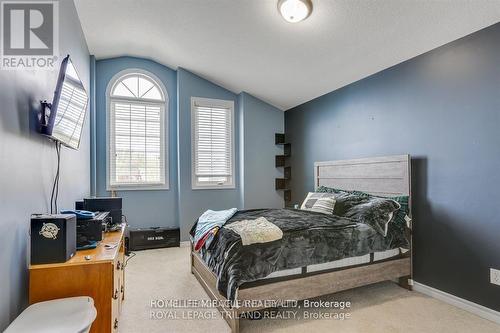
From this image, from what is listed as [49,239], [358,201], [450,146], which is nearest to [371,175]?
[358,201]

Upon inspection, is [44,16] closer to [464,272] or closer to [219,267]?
[219,267]

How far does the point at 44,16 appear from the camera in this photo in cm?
210

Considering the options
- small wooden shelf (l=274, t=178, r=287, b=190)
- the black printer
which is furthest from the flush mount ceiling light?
small wooden shelf (l=274, t=178, r=287, b=190)

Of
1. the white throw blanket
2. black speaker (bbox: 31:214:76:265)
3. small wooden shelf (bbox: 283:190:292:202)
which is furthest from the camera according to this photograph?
small wooden shelf (bbox: 283:190:292:202)

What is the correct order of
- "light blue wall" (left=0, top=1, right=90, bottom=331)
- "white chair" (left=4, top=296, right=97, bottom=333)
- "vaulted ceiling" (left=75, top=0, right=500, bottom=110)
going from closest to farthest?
1. "white chair" (left=4, top=296, right=97, bottom=333)
2. "light blue wall" (left=0, top=1, right=90, bottom=331)
3. "vaulted ceiling" (left=75, top=0, right=500, bottom=110)

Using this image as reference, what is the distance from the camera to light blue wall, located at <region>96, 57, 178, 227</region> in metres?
4.47

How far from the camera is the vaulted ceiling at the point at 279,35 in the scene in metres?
2.45

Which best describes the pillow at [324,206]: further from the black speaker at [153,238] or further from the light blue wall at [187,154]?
the black speaker at [153,238]

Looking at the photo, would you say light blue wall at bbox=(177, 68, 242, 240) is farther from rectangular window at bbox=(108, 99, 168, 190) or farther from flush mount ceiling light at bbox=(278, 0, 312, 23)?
flush mount ceiling light at bbox=(278, 0, 312, 23)

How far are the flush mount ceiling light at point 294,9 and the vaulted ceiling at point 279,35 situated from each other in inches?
3.5

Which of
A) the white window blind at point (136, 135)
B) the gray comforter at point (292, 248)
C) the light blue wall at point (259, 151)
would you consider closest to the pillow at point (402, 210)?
the gray comforter at point (292, 248)

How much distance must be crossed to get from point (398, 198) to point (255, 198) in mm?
2619

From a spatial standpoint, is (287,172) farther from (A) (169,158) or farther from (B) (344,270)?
(B) (344,270)

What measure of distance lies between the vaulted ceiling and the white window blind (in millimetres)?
571
